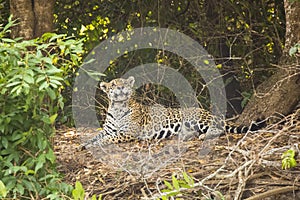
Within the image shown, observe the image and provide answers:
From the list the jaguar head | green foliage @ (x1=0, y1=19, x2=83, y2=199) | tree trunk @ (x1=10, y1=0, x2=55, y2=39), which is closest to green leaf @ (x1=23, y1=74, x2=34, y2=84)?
green foliage @ (x1=0, y1=19, x2=83, y2=199)

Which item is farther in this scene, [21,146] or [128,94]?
[128,94]

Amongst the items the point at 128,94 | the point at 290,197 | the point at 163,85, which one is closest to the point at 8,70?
the point at 290,197

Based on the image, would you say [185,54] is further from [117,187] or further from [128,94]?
[117,187]

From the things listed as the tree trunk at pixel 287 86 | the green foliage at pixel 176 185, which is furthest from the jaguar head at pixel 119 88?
the green foliage at pixel 176 185

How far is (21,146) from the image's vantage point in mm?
5082

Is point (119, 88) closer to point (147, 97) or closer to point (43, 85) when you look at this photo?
point (147, 97)

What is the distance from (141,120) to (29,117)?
9.31 ft

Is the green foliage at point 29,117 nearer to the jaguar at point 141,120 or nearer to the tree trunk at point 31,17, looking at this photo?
the tree trunk at point 31,17

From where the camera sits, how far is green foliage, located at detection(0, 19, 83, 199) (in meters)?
4.78

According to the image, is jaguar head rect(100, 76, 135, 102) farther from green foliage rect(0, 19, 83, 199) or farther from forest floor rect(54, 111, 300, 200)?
green foliage rect(0, 19, 83, 199)

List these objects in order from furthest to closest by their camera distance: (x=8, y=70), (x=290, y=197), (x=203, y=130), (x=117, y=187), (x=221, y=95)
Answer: (x=221, y=95)
(x=203, y=130)
(x=117, y=187)
(x=290, y=197)
(x=8, y=70)

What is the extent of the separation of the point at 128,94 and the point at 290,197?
2756mm

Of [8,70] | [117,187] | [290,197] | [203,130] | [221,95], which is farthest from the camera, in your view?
[221,95]

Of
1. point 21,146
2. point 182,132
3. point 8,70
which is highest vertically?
point 8,70
